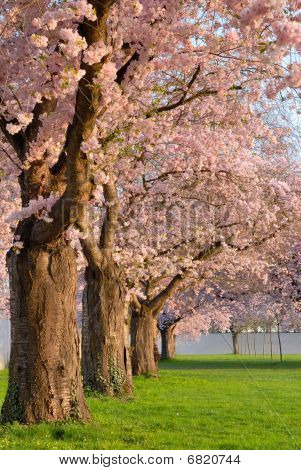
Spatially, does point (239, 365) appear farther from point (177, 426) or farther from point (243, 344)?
point (177, 426)

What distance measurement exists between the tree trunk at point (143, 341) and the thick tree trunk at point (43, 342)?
18.6m

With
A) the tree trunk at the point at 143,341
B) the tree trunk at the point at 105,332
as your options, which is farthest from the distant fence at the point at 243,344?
the tree trunk at the point at 105,332

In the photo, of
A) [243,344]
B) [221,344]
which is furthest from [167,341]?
[221,344]

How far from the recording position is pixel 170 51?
437 inches

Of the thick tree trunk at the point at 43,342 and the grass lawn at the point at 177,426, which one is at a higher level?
the thick tree trunk at the point at 43,342

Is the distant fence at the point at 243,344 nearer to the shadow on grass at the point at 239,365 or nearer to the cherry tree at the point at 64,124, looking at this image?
the shadow on grass at the point at 239,365

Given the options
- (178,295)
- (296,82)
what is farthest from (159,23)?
(178,295)

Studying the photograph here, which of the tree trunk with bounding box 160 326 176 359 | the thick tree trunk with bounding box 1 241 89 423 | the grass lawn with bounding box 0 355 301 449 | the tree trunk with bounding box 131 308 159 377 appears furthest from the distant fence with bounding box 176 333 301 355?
the thick tree trunk with bounding box 1 241 89 423

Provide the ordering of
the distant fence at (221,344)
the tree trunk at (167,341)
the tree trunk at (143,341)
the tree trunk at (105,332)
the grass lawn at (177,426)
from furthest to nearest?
1. the distant fence at (221,344)
2. the tree trunk at (167,341)
3. the tree trunk at (143,341)
4. the tree trunk at (105,332)
5. the grass lawn at (177,426)

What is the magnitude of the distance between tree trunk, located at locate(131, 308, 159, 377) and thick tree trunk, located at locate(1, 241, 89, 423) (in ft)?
61.1

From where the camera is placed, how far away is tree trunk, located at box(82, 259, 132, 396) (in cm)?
1805

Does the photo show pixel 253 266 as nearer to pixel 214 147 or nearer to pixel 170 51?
pixel 214 147

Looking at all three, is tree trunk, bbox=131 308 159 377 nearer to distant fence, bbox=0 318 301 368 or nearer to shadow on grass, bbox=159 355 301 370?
shadow on grass, bbox=159 355 301 370

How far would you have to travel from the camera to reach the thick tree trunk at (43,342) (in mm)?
11203
